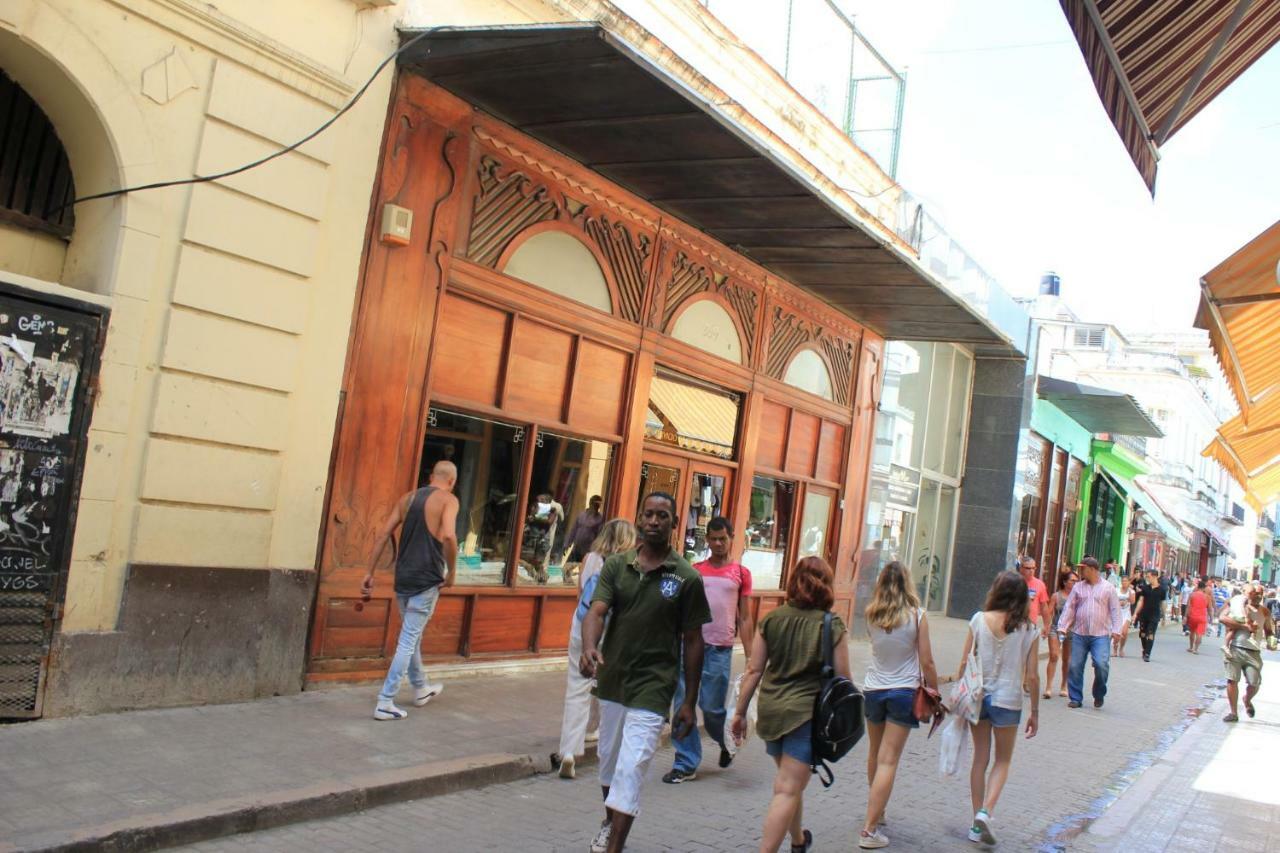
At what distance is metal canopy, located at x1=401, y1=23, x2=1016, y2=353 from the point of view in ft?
25.4

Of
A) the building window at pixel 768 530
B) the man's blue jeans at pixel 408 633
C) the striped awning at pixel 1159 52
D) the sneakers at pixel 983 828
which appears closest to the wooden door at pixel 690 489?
the building window at pixel 768 530

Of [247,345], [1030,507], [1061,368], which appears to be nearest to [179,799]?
[247,345]

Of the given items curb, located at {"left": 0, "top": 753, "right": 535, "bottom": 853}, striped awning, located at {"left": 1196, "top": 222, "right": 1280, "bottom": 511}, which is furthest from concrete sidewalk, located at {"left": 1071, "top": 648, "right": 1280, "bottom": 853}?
curb, located at {"left": 0, "top": 753, "right": 535, "bottom": 853}

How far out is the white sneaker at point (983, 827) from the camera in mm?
6262

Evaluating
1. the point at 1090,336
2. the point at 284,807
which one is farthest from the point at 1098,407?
the point at 1090,336

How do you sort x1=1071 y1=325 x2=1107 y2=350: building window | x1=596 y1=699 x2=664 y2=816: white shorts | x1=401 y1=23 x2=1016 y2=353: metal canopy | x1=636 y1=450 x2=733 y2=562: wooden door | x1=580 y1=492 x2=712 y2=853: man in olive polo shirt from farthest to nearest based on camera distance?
x1=1071 y1=325 x2=1107 y2=350: building window → x1=636 y1=450 x2=733 y2=562: wooden door → x1=401 y1=23 x2=1016 y2=353: metal canopy → x1=580 y1=492 x2=712 y2=853: man in olive polo shirt → x1=596 y1=699 x2=664 y2=816: white shorts

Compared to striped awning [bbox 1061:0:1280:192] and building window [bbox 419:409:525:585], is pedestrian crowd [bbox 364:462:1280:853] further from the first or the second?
striped awning [bbox 1061:0:1280:192]

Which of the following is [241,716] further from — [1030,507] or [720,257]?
[1030,507]

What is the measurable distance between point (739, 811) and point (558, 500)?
4.73 metres

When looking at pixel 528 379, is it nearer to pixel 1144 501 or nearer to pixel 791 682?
pixel 791 682

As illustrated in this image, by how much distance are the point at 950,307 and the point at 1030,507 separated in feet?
42.5

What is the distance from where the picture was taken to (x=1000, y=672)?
21.4ft

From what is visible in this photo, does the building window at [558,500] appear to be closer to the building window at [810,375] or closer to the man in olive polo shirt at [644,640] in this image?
the building window at [810,375]

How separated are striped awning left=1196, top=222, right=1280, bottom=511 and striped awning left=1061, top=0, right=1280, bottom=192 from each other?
38.0 inches
